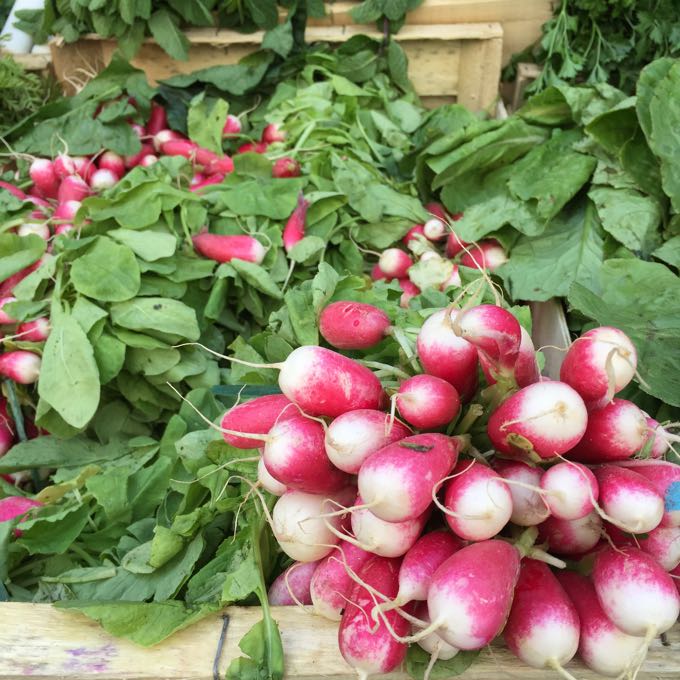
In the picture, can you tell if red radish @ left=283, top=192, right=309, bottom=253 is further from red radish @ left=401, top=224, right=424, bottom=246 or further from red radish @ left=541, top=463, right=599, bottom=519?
red radish @ left=541, top=463, right=599, bottom=519

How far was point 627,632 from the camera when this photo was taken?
0.74m

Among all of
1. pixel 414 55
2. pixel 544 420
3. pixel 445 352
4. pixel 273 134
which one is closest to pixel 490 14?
pixel 414 55

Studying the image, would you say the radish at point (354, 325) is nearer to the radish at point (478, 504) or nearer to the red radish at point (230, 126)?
the radish at point (478, 504)

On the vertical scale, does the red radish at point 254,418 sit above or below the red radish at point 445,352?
below

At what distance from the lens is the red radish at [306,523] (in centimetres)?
85

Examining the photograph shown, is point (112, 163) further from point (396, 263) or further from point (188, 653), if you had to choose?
point (188, 653)

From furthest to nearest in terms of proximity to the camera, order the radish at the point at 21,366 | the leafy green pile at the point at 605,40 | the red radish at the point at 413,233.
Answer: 1. the leafy green pile at the point at 605,40
2. the red radish at the point at 413,233
3. the radish at the point at 21,366

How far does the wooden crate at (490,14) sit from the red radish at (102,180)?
3.34ft

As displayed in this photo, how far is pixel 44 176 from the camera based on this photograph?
2043 mm

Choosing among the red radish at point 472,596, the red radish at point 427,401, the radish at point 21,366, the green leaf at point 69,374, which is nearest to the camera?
the red radish at point 472,596

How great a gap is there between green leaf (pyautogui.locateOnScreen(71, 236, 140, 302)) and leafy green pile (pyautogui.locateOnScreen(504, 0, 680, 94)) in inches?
59.7

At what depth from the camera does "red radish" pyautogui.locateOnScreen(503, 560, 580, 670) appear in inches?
29.5

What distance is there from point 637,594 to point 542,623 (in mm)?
111

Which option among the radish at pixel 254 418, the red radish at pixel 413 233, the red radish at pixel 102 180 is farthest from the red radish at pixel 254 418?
the red radish at pixel 102 180
